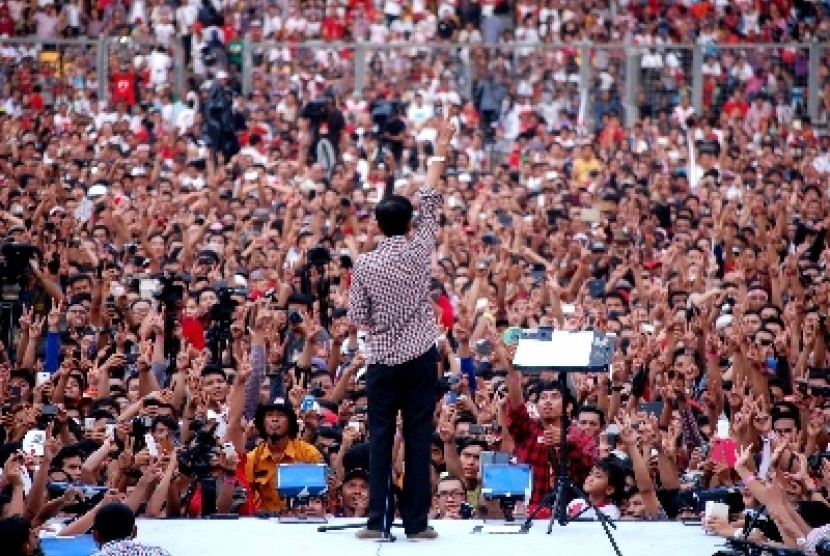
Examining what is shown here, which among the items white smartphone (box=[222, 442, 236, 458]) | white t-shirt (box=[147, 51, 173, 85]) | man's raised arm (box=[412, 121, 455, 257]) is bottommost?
white smartphone (box=[222, 442, 236, 458])

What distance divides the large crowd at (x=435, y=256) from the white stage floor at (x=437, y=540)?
0.27 metres

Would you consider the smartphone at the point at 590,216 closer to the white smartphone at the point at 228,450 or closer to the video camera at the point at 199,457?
the white smartphone at the point at 228,450

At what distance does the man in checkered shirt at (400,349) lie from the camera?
400 inches

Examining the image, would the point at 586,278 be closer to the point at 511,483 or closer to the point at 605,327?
the point at 605,327

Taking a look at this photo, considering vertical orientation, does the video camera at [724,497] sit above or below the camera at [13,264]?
below

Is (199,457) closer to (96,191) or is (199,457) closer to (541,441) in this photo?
(541,441)

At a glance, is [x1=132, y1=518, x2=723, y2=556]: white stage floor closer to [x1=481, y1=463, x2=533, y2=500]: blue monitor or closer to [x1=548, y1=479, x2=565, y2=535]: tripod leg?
[x1=548, y1=479, x2=565, y2=535]: tripod leg

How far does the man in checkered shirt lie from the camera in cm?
1016

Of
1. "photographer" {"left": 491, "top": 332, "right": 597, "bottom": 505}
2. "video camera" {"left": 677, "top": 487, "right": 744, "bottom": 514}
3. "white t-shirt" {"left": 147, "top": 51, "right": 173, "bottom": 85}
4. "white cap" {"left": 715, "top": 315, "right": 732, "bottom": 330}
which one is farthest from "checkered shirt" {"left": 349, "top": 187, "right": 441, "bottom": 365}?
"white t-shirt" {"left": 147, "top": 51, "right": 173, "bottom": 85}

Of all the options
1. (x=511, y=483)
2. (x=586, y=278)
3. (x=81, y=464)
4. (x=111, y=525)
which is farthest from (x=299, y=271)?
(x=111, y=525)

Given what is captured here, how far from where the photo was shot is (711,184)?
23281 mm

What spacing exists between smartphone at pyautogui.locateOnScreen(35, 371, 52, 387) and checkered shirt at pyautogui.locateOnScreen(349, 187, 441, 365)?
4.34m

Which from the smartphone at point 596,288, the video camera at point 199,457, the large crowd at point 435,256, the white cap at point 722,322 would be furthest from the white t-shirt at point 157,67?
the video camera at point 199,457

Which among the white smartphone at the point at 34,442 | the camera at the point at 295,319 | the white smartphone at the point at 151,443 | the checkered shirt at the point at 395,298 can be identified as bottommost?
the camera at the point at 295,319
